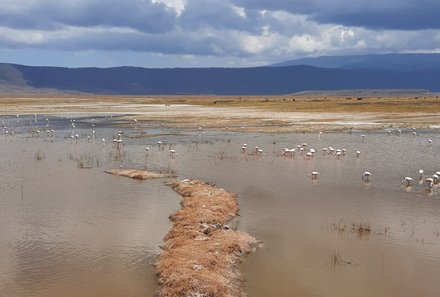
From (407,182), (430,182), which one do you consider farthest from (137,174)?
(430,182)

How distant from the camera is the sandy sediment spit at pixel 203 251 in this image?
52.9 feet

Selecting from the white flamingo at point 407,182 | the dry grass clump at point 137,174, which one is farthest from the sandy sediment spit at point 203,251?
the white flamingo at point 407,182

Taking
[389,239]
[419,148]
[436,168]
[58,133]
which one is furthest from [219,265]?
[58,133]

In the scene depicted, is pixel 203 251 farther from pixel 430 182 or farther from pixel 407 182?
pixel 430 182

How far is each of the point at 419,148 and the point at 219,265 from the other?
34037 millimetres

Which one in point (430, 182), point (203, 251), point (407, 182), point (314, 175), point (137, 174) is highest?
point (430, 182)

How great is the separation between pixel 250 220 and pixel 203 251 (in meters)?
5.67

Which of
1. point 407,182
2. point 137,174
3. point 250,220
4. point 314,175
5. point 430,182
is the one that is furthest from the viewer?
point 137,174

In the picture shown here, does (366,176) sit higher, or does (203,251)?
(366,176)

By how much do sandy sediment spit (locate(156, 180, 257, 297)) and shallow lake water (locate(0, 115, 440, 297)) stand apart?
55 centimetres

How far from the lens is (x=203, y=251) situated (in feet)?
62.4

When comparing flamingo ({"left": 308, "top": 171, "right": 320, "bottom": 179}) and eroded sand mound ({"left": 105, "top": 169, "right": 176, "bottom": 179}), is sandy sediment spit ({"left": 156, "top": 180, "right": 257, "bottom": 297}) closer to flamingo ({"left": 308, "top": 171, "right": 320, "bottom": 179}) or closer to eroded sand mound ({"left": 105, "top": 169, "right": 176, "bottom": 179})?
eroded sand mound ({"left": 105, "top": 169, "right": 176, "bottom": 179})

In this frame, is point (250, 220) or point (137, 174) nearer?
point (250, 220)

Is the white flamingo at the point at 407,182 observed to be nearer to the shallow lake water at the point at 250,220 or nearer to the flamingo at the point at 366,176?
the shallow lake water at the point at 250,220
